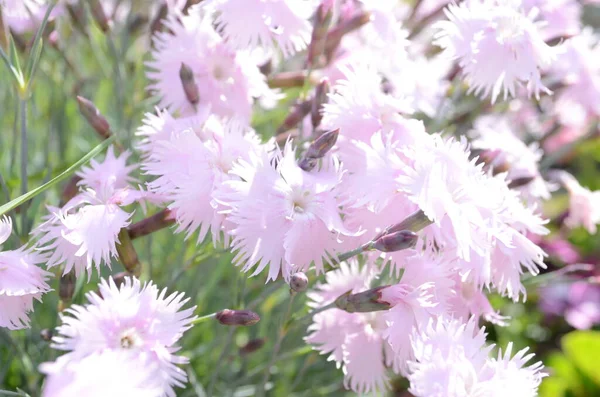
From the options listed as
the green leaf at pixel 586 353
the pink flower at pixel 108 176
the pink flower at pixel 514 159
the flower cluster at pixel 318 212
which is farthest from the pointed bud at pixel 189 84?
the green leaf at pixel 586 353

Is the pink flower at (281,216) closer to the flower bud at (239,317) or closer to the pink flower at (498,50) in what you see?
the flower bud at (239,317)

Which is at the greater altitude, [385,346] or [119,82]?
[119,82]

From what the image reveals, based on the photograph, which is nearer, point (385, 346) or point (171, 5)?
point (385, 346)

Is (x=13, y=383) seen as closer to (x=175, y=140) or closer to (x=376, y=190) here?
(x=175, y=140)

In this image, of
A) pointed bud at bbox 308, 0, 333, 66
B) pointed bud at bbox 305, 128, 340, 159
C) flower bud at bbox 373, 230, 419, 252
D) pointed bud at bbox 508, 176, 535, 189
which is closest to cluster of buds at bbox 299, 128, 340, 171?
pointed bud at bbox 305, 128, 340, 159

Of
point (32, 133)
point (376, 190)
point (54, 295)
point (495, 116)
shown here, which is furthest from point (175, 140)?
point (495, 116)

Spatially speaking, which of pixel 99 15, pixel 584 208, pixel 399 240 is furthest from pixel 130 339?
pixel 584 208
